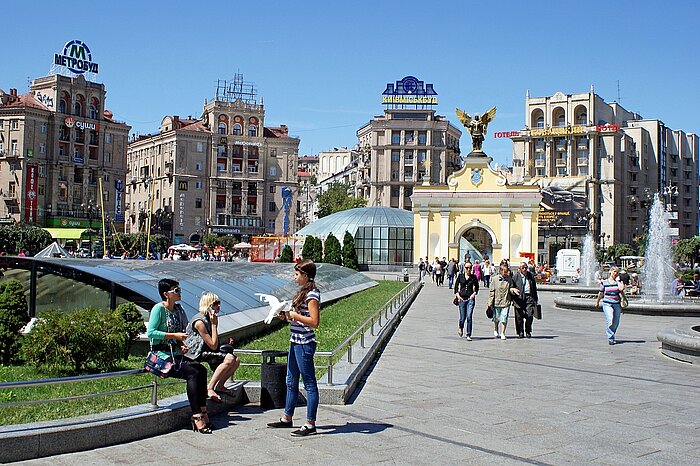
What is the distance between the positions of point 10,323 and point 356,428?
656 centimetres

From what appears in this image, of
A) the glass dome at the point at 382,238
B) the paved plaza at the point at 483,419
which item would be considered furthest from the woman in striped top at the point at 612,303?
the glass dome at the point at 382,238

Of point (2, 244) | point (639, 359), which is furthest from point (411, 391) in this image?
point (2, 244)

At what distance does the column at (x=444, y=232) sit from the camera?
61.1 m

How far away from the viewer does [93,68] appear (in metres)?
81.7

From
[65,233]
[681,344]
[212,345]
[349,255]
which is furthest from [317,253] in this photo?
[212,345]

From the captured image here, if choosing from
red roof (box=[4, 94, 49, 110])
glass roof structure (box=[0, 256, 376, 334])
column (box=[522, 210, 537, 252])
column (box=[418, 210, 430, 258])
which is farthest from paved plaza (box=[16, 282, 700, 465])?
red roof (box=[4, 94, 49, 110])

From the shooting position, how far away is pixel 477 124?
209 feet

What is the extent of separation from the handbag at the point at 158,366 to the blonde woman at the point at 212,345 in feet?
1.59

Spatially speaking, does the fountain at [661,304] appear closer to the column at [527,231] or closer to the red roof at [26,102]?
the column at [527,231]

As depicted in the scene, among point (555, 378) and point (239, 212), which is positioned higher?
point (239, 212)

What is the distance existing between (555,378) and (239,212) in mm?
86230

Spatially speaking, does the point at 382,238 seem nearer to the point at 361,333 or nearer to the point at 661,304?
the point at 661,304

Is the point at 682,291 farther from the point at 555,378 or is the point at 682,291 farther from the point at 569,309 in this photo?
the point at 555,378

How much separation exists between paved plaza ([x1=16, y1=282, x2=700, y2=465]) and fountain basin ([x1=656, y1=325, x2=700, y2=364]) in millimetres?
323
